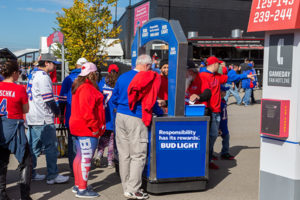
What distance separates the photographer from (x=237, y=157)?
25.3ft

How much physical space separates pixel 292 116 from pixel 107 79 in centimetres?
393

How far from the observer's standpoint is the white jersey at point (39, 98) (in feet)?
17.9

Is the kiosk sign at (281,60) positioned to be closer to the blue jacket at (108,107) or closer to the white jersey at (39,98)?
the white jersey at (39,98)

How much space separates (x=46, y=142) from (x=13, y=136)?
110 cm

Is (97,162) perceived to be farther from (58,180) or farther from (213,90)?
(213,90)

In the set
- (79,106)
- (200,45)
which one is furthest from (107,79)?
(200,45)

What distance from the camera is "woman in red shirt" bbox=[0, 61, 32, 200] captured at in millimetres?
4578

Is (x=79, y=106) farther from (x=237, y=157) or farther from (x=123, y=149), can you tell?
(x=237, y=157)

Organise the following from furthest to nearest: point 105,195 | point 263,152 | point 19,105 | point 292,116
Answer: point 105,195 → point 19,105 → point 263,152 → point 292,116

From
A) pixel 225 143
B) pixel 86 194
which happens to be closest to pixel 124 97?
pixel 86 194

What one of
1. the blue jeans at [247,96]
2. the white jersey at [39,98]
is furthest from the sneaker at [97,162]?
the blue jeans at [247,96]

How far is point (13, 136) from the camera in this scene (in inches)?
182

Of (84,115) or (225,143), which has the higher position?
(84,115)

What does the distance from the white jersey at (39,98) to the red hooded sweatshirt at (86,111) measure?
561mm
